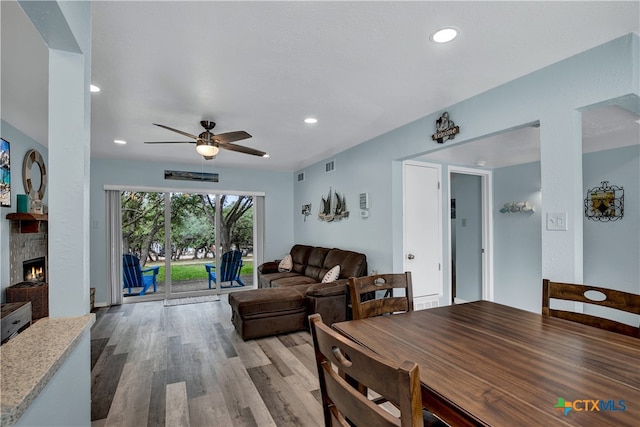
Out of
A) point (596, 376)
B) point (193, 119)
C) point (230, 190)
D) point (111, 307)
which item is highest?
point (193, 119)

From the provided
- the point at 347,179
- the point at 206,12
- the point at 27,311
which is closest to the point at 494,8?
the point at 206,12

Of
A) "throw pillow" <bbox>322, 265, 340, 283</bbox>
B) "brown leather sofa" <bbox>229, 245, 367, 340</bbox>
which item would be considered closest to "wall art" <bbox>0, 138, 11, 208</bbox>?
"brown leather sofa" <bbox>229, 245, 367, 340</bbox>

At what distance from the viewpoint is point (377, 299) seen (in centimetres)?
194

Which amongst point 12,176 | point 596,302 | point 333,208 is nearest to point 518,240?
point 333,208

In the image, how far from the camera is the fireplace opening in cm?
388

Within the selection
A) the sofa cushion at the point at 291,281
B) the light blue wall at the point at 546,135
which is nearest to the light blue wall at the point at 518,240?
the light blue wall at the point at 546,135

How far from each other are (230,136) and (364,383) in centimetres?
278

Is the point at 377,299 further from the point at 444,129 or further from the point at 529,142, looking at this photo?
the point at 529,142

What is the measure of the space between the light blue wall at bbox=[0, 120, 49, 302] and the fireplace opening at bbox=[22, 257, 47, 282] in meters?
0.41

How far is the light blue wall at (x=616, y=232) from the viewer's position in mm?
3602

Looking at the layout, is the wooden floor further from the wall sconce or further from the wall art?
the wall sconce

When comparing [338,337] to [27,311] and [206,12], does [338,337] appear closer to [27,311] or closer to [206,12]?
[206,12]

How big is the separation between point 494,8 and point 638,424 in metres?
1.83

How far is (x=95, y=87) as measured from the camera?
2.56 m
